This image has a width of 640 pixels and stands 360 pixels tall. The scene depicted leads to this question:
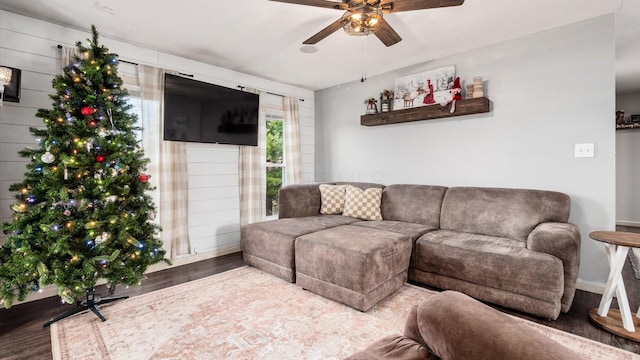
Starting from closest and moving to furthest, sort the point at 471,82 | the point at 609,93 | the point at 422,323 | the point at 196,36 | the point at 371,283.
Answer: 1. the point at 422,323
2. the point at 371,283
3. the point at 609,93
4. the point at 196,36
5. the point at 471,82

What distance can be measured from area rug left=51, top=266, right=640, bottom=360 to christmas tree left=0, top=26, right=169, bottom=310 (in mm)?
304

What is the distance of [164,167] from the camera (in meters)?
3.14

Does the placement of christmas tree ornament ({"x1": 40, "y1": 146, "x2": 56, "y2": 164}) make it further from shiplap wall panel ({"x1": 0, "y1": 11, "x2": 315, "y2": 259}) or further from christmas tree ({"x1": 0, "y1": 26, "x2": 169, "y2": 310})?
shiplap wall panel ({"x1": 0, "y1": 11, "x2": 315, "y2": 259})

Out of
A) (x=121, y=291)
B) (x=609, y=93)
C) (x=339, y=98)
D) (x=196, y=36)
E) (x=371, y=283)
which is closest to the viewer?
(x=371, y=283)

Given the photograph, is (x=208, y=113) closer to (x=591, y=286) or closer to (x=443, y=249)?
(x=443, y=249)

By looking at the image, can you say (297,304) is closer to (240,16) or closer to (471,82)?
(240,16)

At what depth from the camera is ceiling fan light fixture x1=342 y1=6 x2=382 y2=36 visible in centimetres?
180

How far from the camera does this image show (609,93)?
8.01 ft

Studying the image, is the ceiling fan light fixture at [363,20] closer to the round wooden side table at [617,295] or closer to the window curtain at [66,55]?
the round wooden side table at [617,295]

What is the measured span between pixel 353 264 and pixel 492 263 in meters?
1.09

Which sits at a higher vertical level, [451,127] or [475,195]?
[451,127]

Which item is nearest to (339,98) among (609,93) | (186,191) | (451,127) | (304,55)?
(304,55)

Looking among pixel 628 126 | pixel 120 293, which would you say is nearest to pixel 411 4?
pixel 120 293

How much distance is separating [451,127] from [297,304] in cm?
261
